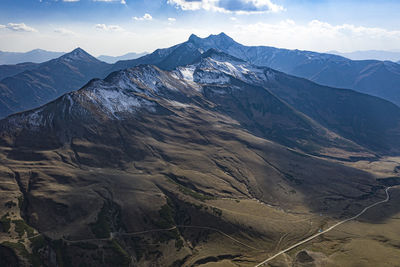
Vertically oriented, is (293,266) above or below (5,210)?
below

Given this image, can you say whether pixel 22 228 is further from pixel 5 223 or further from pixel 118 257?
pixel 118 257

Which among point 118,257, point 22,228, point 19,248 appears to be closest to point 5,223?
point 22,228

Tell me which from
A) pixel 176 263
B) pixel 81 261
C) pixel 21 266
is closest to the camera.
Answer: pixel 21 266

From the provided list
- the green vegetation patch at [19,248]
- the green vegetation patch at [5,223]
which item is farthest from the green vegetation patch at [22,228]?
the green vegetation patch at [19,248]

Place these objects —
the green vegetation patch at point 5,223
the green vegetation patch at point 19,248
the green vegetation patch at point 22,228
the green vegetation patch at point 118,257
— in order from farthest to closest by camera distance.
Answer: the green vegetation patch at point 22,228 < the green vegetation patch at point 118,257 < the green vegetation patch at point 5,223 < the green vegetation patch at point 19,248

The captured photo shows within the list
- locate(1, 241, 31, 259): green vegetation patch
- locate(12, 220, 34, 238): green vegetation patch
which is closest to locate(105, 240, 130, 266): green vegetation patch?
locate(1, 241, 31, 259): green vegetation patch

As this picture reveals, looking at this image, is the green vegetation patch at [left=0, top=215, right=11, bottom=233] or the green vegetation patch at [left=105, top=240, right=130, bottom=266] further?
the green vegetation patch at [left=105, top=240, right=130, bottom=266]

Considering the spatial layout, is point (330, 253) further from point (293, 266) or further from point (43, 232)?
point (43, 232)

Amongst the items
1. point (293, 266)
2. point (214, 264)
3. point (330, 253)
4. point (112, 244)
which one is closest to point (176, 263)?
point (214, 264)

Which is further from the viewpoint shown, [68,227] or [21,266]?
[68,227]

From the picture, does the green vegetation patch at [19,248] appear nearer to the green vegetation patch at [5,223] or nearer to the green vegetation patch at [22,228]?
the green vegetation patch at [22,228]

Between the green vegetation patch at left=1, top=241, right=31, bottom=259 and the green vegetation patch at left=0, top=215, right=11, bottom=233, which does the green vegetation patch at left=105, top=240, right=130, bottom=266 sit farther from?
the green vegetation patch at left=0, top=215, right=11, bottom=233
